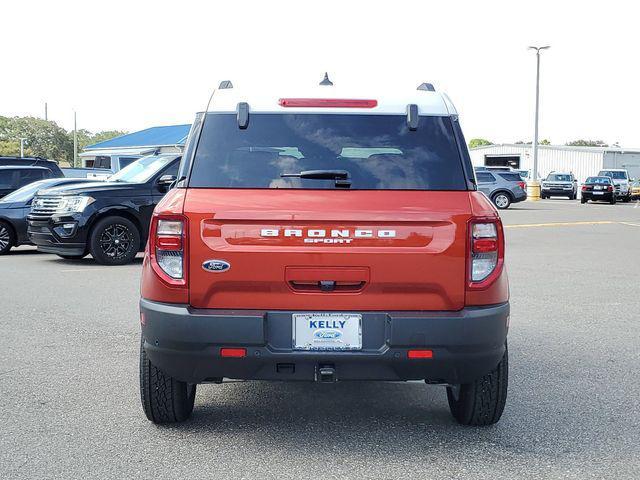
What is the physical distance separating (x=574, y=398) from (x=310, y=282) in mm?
2296

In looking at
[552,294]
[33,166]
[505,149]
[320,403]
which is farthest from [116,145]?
[320,403]

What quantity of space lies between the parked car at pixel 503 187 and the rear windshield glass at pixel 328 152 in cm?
3042

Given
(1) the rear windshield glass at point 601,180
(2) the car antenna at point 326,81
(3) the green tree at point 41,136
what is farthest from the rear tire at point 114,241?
(3) the green tree at point 41,136

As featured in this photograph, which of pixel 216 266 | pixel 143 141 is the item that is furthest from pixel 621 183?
pixel 216 266

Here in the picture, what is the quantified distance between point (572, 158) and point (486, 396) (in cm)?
6710

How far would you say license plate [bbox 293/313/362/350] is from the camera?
4039 millimetres

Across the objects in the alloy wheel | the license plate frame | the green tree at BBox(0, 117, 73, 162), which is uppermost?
the green tree at BBox(0, 117, 73, 162)

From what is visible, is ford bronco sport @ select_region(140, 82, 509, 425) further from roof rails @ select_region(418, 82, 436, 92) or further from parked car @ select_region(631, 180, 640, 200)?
parked car @ select_region(631, 180, 640, 200)

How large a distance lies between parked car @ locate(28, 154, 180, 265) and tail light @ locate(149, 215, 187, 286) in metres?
9.00

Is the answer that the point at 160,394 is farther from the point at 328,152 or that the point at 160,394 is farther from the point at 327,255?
the point at 328,152

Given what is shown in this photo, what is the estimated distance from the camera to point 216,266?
4.05m

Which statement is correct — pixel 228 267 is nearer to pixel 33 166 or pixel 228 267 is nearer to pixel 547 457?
pixel 547 457

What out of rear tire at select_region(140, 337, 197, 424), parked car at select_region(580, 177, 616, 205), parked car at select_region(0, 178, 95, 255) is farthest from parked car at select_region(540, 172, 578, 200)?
rear tire at select_region(140, 337, 197, 424)

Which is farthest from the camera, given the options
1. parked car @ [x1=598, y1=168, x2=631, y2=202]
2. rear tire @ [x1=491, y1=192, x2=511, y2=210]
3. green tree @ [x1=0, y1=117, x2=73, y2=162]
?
green tree @ [x1=0, y1=117, x2=73, y2=162]
